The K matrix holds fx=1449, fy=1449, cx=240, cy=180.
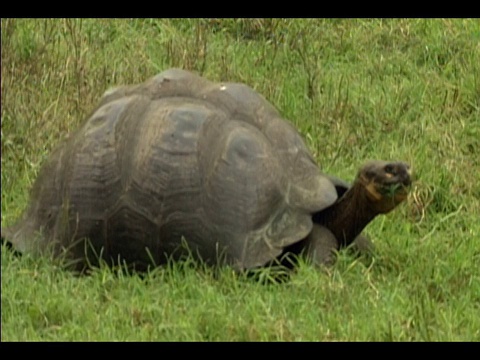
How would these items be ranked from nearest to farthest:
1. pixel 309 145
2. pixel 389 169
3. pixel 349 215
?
pixel 389 169 → pixel 349 215 → pixel 309 145

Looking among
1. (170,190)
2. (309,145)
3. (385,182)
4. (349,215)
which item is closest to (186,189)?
(170,190)

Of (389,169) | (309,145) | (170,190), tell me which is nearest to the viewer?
(170,190)

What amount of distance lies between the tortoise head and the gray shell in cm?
20

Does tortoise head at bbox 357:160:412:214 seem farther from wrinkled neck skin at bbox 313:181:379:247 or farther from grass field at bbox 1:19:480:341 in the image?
grass field at bbox 1:19:480:341

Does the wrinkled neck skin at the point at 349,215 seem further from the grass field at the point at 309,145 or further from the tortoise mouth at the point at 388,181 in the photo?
the grass field at the point at 309,145

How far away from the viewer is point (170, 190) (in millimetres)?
6395

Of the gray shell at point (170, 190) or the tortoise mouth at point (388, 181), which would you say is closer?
the gray shell at point (170, 190)

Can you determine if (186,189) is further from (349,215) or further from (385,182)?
(385,182)

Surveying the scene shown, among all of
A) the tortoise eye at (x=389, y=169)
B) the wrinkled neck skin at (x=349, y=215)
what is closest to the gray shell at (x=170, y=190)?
the wrinkled neck skin at (x=349, y=215)

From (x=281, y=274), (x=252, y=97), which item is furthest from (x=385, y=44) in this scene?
(x=281, y=274)

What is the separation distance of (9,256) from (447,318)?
190 cm

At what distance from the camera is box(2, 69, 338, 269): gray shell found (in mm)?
6391

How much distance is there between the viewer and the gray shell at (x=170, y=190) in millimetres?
6391

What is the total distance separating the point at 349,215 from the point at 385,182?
0.80 feet
